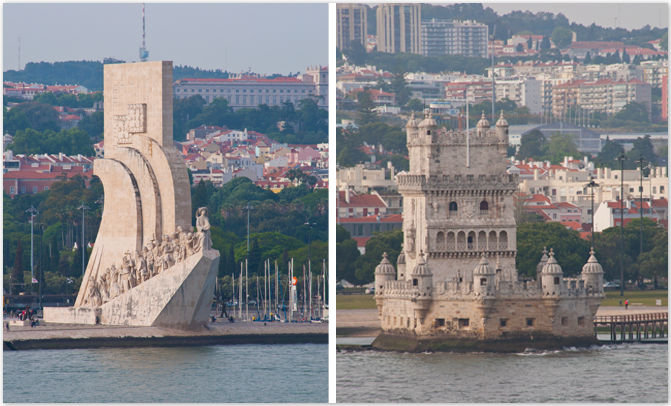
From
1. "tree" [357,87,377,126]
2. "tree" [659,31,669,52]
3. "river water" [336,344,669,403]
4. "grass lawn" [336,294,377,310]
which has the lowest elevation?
"river water" [336,344,669,403]

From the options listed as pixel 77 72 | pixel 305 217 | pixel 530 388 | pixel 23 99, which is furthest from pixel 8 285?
pixel 77 72

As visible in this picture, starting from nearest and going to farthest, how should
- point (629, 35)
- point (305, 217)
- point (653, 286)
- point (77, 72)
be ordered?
point (653, 286) → point (629, 35) → point (305, 217) → point (77, 72)

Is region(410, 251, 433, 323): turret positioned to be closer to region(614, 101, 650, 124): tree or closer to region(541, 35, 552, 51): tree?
region(614, 101, 650, 124): tree

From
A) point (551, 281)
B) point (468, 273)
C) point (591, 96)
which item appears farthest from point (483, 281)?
point (591, 96)

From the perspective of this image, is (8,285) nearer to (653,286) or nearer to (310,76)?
(653,286)

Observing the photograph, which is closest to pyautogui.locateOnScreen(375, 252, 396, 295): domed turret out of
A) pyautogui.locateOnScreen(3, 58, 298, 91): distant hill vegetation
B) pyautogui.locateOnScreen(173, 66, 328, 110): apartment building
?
pyautogui.locateOnScreen(3, 58, 298, 91): distant hill vegetation
